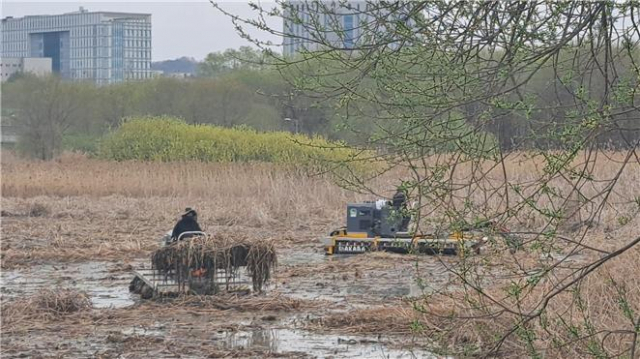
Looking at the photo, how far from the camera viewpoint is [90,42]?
354ft

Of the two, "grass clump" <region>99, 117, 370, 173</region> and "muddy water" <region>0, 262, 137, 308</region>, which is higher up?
"grass clump" <region>99, 117, 370, 173</region>

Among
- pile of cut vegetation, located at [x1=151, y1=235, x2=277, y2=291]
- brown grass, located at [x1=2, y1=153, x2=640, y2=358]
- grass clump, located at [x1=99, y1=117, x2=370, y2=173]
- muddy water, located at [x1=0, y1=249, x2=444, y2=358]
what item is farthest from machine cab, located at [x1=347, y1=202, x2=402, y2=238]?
grass clump, located at [x1=99, y1=117, x2=370, y2=173]

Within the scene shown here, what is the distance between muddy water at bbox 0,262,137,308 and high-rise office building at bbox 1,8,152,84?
83.2 meters

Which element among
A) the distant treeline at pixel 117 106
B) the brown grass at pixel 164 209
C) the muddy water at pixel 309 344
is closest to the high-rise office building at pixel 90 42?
the distant treeline at pixel 117 106

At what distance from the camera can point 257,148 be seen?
36312 millimetres

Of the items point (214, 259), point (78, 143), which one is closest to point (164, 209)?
point (214, 259)

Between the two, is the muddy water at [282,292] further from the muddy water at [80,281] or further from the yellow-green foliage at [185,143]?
the yellow-green foliage at [185,143]

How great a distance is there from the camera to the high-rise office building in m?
102

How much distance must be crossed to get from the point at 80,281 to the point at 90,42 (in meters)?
93.5

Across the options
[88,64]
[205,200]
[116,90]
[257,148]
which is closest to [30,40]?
[88,64]

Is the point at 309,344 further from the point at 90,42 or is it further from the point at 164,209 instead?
the point at 90,42

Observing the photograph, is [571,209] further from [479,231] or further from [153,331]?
[153,331]

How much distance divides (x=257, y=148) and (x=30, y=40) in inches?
3033

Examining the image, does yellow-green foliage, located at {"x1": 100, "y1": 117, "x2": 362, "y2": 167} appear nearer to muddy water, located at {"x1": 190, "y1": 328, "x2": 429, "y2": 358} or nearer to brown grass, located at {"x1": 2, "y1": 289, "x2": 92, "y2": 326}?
brown grass, located at {"x1": 2, "y1": 289, "x2": 92, "y2": 326}
